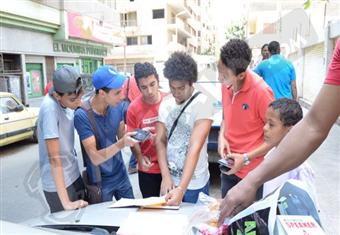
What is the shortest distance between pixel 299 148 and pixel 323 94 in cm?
25

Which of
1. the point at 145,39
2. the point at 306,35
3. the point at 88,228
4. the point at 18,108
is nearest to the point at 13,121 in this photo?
the point at 18,108

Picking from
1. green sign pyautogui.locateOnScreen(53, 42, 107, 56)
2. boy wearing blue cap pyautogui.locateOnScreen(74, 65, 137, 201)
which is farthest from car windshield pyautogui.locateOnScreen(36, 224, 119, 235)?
green sign pyautogui.locateOnScreen(53, 42, 107, 56)

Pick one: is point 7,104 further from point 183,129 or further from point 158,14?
point 158,14

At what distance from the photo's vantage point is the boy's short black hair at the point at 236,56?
2.67 meters

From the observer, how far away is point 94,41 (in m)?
22.7

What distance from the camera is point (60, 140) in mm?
2342

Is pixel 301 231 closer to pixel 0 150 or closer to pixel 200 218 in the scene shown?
pixel 200 218

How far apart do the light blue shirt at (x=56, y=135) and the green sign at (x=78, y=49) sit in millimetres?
17131

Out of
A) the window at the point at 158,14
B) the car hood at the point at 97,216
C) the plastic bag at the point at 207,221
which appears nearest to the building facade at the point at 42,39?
the car hood at the point at 97,216

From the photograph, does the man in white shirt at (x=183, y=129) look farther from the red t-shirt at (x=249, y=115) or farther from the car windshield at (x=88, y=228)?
the car windshield at (x=88, y=228)

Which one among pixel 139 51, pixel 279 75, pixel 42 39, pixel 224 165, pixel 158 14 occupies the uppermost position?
pixel 158 14

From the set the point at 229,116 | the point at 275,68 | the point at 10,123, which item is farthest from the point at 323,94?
the point at 10,123

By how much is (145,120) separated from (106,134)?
0.33 m

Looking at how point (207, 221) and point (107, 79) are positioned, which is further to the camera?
point (107, 79)
